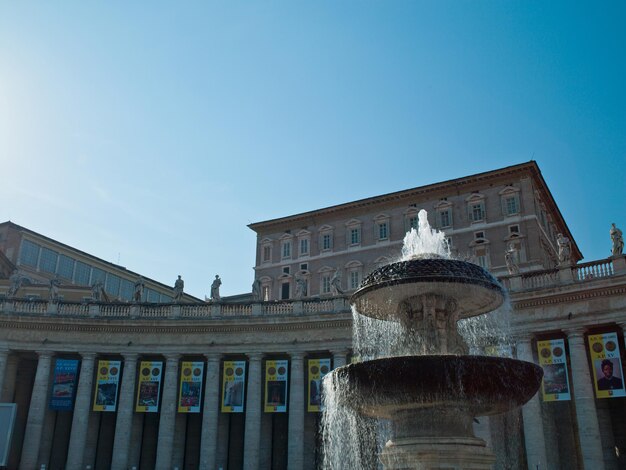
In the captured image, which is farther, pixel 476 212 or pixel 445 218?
pixel 445 218

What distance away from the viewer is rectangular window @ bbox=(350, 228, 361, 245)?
6869 cm

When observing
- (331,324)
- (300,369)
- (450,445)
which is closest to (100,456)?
(300,369)

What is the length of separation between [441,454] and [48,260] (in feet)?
213

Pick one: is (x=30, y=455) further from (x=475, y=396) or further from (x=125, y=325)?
(x=475, y=396)

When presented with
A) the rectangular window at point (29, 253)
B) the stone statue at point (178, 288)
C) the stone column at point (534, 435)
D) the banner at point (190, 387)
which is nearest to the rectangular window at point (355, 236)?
the stone statue at point (178, 288)

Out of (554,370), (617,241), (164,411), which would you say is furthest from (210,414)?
(617,241)

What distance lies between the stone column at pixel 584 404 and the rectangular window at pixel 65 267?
5661cm

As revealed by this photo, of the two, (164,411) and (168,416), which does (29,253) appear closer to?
(164,411)

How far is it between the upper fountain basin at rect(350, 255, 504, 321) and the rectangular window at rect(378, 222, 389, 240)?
160 feet

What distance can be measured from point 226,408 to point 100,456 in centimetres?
1075

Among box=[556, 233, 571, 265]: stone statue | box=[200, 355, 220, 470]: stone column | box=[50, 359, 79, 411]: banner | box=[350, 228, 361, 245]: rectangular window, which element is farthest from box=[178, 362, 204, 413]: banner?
box=[350, 228, 361, 245]: rectangular window

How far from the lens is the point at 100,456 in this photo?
43.9 metres

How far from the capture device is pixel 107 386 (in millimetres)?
40875

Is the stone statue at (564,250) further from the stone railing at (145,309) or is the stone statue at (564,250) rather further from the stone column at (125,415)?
the stone column at (125,415)
